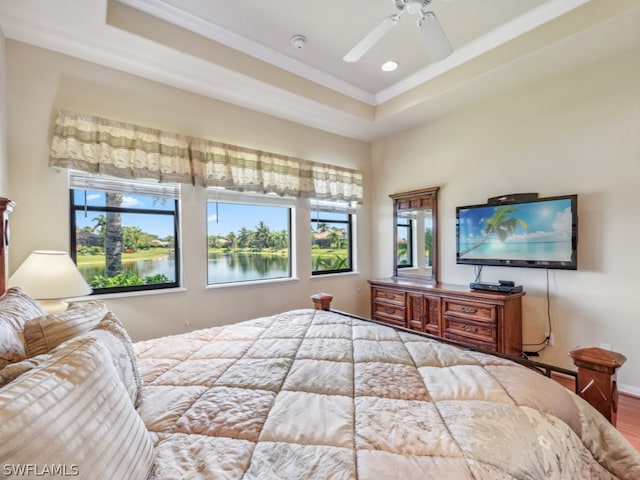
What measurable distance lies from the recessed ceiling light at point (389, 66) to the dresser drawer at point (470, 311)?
104 inches

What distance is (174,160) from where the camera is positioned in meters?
2.93

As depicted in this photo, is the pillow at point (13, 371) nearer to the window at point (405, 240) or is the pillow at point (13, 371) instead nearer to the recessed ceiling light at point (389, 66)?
the recessed ceiling light at point (389, 66)

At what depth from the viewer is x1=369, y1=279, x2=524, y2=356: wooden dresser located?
2.88 m

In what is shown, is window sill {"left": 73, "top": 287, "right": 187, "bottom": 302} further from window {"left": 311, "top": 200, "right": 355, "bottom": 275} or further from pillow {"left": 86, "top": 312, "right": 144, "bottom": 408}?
window {"left": 311, "top": 200, "right": 355, "bottom": 275}

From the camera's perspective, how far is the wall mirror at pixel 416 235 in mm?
3879

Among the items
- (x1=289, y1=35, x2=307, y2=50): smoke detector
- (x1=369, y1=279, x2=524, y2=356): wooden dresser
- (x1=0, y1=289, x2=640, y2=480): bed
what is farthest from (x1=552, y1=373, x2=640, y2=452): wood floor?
(x1=289, y1=35, x2=307, y2=50): smoke detector

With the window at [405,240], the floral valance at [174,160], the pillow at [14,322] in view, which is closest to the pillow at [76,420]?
the pillow at [14,322]

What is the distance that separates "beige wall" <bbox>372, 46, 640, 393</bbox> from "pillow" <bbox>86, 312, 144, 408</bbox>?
3481mm

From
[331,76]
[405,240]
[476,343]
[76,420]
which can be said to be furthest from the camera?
[405,240]

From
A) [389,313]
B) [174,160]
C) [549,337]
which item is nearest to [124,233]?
[174,160]

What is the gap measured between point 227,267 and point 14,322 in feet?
7.96

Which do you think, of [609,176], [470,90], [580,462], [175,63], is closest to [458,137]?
[470,90]

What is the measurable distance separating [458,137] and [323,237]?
2.18 m

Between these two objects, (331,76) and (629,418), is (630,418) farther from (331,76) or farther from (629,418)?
(331,76)
